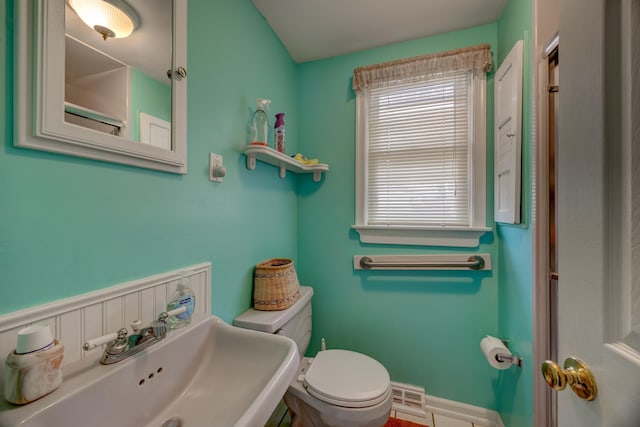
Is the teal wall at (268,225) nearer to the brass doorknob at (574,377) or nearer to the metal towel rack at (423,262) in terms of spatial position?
the metal towel rack at (423,262)

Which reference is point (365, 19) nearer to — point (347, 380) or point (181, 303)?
point (181, 303)

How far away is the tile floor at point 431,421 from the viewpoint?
1.40 metres

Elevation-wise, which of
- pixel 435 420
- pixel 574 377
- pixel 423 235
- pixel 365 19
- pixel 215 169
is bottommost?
pixel 435 420

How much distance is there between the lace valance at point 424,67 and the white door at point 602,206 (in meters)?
1.12

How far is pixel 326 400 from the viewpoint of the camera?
1.04m

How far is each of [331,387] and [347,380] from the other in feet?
0.31

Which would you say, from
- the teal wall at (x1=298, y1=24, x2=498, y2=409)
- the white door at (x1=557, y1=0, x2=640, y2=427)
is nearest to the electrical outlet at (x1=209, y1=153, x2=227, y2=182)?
the teal wall at (x1=298, y1=24, x2=498, y2=409)

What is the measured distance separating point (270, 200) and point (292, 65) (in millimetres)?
1053

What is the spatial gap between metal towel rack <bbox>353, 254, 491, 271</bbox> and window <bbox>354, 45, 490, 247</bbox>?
0.09 m

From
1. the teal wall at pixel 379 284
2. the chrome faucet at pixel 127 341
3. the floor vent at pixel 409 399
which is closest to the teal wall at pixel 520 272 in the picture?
the teal wall at pixel 379 284

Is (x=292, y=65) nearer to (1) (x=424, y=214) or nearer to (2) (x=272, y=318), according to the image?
(1) (x=424, y=214)

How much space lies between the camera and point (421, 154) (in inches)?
61.6

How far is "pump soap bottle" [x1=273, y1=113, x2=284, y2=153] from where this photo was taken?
138 centimetres

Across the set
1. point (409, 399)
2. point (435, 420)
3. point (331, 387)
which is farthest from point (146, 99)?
point (435, 420)
